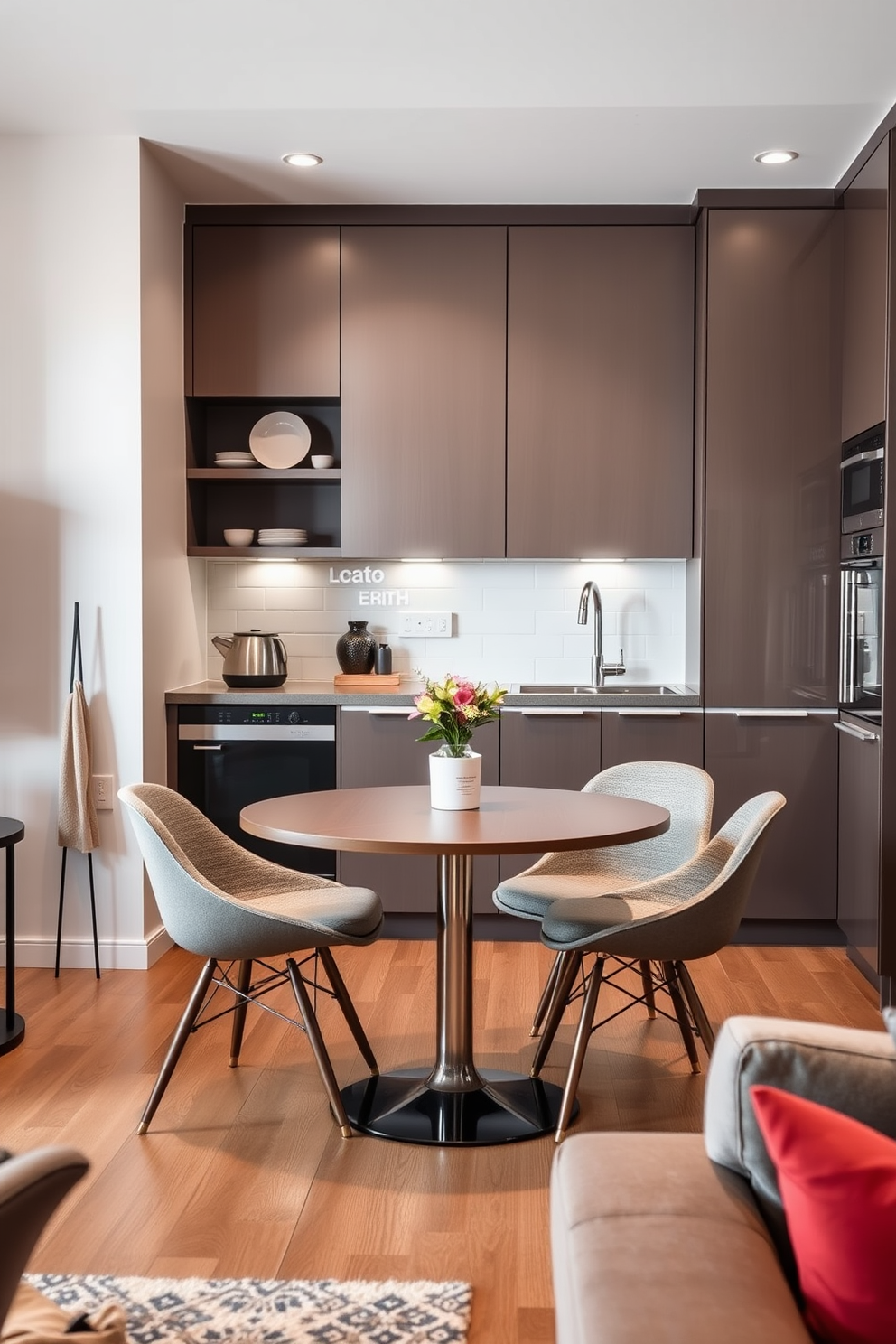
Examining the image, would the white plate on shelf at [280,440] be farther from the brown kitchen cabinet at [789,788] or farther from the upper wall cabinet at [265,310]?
the brown kitchen cabinet at [789,788]

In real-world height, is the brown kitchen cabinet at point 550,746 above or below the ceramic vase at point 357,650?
below

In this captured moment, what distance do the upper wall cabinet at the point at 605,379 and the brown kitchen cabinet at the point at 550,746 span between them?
2.34 ft

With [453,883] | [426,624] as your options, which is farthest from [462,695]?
[426,624]

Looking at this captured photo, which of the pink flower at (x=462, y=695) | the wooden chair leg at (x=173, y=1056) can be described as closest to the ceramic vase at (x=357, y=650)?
the pink flower at (x=462, y=695)

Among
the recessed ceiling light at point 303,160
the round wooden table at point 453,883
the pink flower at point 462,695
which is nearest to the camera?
the round wooden table at point 453,883

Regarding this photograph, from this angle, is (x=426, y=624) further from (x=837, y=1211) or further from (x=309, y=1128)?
(x=837, y=1211)

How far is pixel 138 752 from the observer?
413 centimetres

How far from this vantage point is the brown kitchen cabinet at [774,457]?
4.41m

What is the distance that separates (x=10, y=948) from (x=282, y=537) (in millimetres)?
2022

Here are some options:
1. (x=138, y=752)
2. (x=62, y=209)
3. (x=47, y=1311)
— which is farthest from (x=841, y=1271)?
(x=62, y=209)

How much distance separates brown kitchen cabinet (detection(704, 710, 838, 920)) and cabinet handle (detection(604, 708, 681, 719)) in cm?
13

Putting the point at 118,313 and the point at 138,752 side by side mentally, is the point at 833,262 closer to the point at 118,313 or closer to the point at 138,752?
the point at 118,313

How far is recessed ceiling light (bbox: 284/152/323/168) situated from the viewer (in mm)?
4133

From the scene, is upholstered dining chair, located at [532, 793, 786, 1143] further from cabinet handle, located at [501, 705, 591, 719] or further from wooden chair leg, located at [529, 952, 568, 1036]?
cabinet handle, located at [501, 705, 591, 719]
